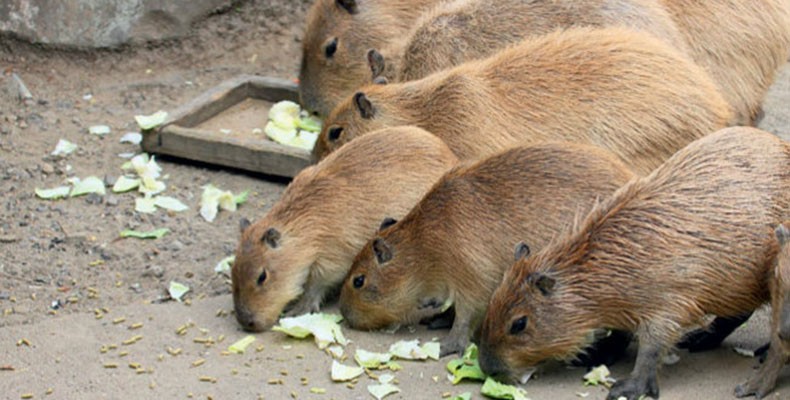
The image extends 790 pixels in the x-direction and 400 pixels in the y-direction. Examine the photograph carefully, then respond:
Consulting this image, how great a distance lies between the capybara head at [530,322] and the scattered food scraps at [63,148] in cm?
388

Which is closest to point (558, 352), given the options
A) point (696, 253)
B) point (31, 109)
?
point (696, 253)

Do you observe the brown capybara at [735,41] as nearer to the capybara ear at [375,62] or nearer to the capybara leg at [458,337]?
the capybara ear at [375,62]

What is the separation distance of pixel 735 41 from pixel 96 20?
15.4 ft

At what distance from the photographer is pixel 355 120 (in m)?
7.27

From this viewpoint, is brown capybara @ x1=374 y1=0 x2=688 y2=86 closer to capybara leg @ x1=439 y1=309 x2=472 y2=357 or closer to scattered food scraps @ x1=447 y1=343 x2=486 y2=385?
capybara leg @ x1=439 y1=309 x2=472 y2=357

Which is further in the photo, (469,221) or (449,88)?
(449,88)

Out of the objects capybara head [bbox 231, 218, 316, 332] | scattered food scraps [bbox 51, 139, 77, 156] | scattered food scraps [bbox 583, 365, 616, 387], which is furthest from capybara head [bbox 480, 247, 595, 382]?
scattered food scraps [bbox 51, 139, 77, 156]

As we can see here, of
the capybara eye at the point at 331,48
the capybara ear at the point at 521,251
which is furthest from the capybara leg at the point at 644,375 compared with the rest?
the capybara eye at the point at 331,48

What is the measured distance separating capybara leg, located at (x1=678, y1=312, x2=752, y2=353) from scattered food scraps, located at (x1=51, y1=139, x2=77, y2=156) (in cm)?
440

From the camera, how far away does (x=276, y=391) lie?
5574 millimetres

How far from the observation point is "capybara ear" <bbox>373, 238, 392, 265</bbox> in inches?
242

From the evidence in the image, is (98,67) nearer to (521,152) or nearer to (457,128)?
(457,128)

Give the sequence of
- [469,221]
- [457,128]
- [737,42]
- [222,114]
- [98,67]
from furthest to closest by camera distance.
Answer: [98,67] → [222,114] → [737,42] → [457,128] → [469,221]

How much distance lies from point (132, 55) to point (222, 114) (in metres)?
1.36
